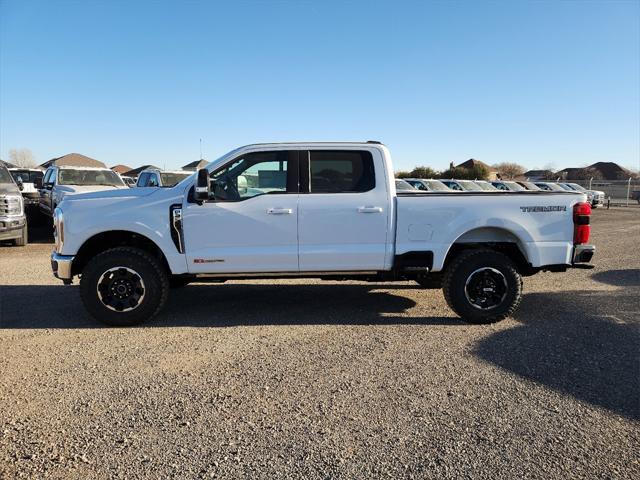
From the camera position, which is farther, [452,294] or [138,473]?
[452,294]

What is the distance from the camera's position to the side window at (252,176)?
210 inches

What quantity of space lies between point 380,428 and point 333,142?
3.38 m

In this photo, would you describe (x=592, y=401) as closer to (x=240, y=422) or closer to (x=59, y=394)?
(x=240, y=422)

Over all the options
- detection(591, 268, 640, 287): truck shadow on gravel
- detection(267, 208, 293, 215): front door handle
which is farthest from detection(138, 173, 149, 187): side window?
detection(591, 268, 640, 287): truck shadow on gravel

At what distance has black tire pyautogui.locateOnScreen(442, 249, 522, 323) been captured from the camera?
541 centimetres

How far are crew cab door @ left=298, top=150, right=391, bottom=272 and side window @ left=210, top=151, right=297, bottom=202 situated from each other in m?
0.23

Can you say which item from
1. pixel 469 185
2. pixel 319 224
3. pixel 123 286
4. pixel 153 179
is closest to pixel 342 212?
pixel 319 224

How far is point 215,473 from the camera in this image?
2.66 metres

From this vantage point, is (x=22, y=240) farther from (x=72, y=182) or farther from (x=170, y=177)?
(x=170, y=177)

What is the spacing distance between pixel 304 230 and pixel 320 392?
2096 millimetres

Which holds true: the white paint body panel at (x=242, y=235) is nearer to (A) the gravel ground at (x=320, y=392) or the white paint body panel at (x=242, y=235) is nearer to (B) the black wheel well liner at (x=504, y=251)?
(A) the gravel ground at (x=320, y=392)

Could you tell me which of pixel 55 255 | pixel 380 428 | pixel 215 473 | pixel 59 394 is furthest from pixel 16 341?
pixel 380 428

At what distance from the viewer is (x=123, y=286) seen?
5.30 metres

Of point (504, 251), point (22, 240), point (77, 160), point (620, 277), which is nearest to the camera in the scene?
point (504, 251)
